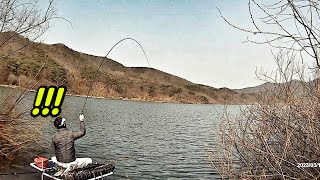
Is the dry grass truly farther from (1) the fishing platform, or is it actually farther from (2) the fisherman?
(2) the fisherman

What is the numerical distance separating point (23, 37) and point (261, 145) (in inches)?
417

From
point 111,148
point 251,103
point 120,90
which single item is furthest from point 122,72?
point 251,103

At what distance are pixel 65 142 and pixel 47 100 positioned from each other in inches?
219

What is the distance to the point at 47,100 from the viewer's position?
52.3 ft

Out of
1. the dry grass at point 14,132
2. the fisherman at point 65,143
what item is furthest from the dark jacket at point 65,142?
the dry grass at point 14,132

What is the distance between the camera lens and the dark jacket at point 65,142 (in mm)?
10938

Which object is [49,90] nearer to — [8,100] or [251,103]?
[8,100]

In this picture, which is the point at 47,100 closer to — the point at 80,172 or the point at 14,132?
the point at 14,132

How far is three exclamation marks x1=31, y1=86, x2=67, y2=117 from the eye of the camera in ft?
46.7

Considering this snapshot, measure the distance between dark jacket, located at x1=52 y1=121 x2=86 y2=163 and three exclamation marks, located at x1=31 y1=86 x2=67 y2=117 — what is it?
330cm

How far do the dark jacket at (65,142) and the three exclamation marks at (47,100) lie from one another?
3.30 metres

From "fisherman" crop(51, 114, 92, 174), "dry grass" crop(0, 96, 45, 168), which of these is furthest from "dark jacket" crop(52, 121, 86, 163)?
"dry grass" crop(0, 96, 45, 168)

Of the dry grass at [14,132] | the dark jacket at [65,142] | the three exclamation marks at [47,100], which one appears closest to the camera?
the dark jacket at [65,142]

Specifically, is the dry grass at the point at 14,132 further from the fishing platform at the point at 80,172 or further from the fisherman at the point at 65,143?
the fisherman at the point at 65,143
